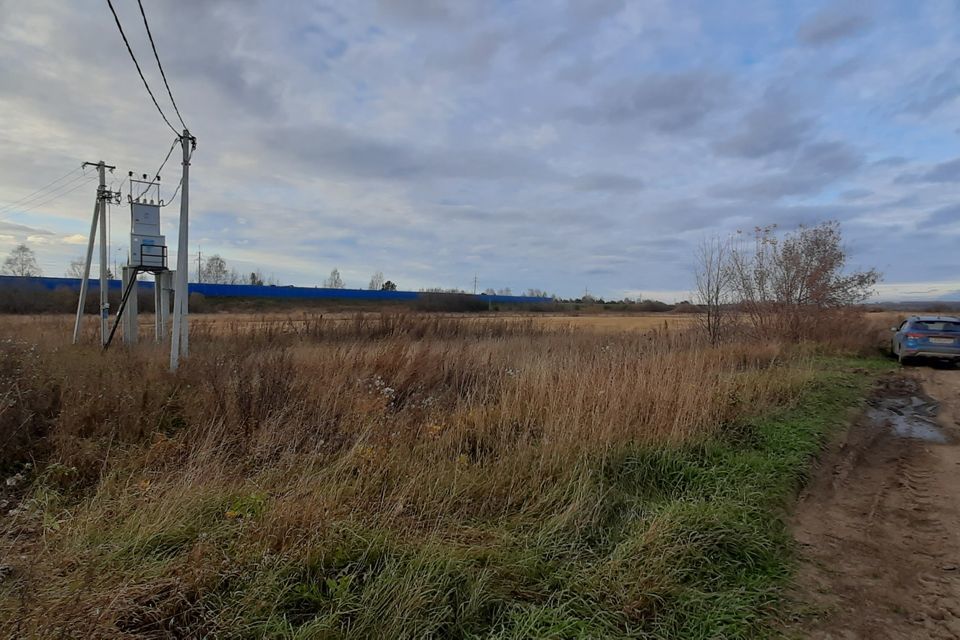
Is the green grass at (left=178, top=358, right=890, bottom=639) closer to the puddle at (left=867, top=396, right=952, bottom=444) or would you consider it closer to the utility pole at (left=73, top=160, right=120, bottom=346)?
the puddle at (left=867, top=396, right=952, bottom=444)

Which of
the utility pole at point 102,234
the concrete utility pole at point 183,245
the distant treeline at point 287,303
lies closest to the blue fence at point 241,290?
the distant treeline at point 287,303

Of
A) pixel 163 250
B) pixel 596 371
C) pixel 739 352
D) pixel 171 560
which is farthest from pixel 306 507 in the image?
pixel 739 352

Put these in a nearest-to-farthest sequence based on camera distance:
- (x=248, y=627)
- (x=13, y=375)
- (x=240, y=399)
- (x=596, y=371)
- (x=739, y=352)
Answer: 1. (x=248, y=627)
2. (x=240, y=399)
3. (x=13, y=375)
4. (x=596, y=371)
5. (x=739, y=352)

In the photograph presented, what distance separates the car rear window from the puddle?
7.43 m

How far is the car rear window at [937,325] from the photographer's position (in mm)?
16000

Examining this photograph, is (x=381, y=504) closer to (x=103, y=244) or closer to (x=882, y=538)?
(x=882, y=538)

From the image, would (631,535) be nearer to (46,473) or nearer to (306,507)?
(306,507)

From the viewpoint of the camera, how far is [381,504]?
12.2 ft

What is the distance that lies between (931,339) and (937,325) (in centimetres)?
67

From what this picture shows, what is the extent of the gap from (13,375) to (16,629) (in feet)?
18.7

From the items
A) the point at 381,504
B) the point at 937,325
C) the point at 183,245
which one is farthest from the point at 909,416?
the point at 183,245

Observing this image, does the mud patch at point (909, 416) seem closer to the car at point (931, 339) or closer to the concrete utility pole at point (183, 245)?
the car at point (931, 339)

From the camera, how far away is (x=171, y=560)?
9.53 feet

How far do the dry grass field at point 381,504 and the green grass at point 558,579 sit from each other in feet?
0.05
